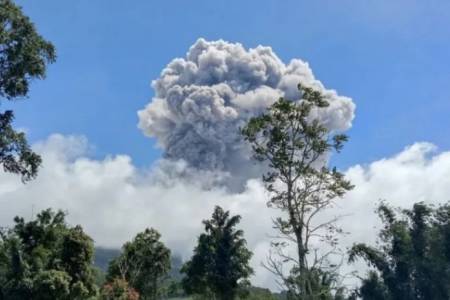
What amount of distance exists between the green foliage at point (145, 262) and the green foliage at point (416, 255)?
1101 inches

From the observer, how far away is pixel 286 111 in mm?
25812

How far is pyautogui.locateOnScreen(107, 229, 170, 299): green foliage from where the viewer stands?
2510 inches

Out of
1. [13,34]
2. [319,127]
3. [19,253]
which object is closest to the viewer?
[13,34]

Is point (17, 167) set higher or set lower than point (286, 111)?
lower

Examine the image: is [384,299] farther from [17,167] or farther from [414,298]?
[17,167]

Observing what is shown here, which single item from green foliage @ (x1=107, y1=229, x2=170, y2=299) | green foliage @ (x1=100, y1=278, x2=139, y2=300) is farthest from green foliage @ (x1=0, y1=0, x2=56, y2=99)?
green foliage @ (x1=107, y1=229, x2=170, y2=299)

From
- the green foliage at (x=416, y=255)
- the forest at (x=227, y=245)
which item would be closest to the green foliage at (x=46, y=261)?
the forest at (x=227, y=245)

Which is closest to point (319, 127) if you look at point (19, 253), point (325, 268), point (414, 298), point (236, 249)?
point (325, 268)

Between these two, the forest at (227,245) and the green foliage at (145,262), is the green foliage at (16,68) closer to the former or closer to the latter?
the forest at (227,245)

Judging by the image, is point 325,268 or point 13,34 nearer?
point 13,34

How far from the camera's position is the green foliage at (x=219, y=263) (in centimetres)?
6341

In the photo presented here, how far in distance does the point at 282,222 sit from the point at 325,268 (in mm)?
2775

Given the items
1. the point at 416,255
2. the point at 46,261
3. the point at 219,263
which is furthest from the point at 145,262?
the point at 416,255

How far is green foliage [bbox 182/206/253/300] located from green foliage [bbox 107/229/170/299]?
3676 millimetres
